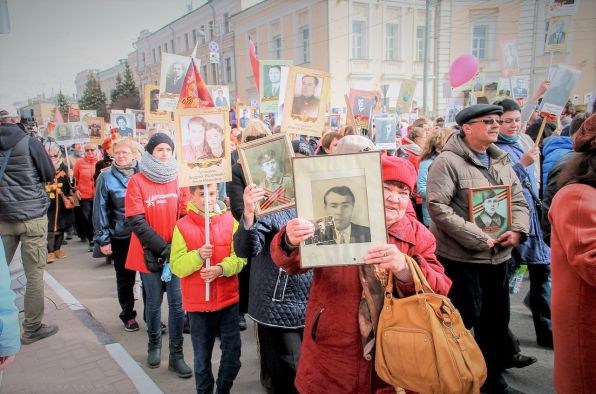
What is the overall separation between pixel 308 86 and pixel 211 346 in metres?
2.23

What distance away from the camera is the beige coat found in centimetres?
313

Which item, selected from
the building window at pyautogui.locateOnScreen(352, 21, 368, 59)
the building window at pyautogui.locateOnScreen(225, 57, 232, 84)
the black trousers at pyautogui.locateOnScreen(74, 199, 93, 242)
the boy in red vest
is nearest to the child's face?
the boy in red vest

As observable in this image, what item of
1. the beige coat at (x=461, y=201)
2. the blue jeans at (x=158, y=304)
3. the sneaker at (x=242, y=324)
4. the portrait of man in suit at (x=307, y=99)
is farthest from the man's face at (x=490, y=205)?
the sneaker at (x=242, y=324)

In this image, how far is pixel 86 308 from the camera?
5434mm

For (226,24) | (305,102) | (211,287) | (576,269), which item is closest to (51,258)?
(211,287)

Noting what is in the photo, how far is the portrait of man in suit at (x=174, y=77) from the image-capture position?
623cm

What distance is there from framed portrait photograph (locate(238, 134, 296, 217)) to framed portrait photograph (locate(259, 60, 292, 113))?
3.43 meters

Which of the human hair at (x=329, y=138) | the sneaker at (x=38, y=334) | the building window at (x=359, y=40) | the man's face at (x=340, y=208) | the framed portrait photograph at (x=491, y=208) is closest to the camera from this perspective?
the man's face at (x=340, y=208)

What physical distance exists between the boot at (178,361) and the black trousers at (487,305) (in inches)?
89.7

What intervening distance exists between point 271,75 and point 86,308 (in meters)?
3.87

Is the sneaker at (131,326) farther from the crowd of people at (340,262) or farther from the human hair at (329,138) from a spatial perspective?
the human hair at (329,138)

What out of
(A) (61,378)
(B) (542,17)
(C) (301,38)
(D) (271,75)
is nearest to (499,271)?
(A) (61,378)

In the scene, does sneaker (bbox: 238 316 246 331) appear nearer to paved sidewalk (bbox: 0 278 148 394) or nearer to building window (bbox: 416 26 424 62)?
paved sidewalk (bbox: 0 278 148 394)

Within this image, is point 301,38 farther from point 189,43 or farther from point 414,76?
point 189,43
